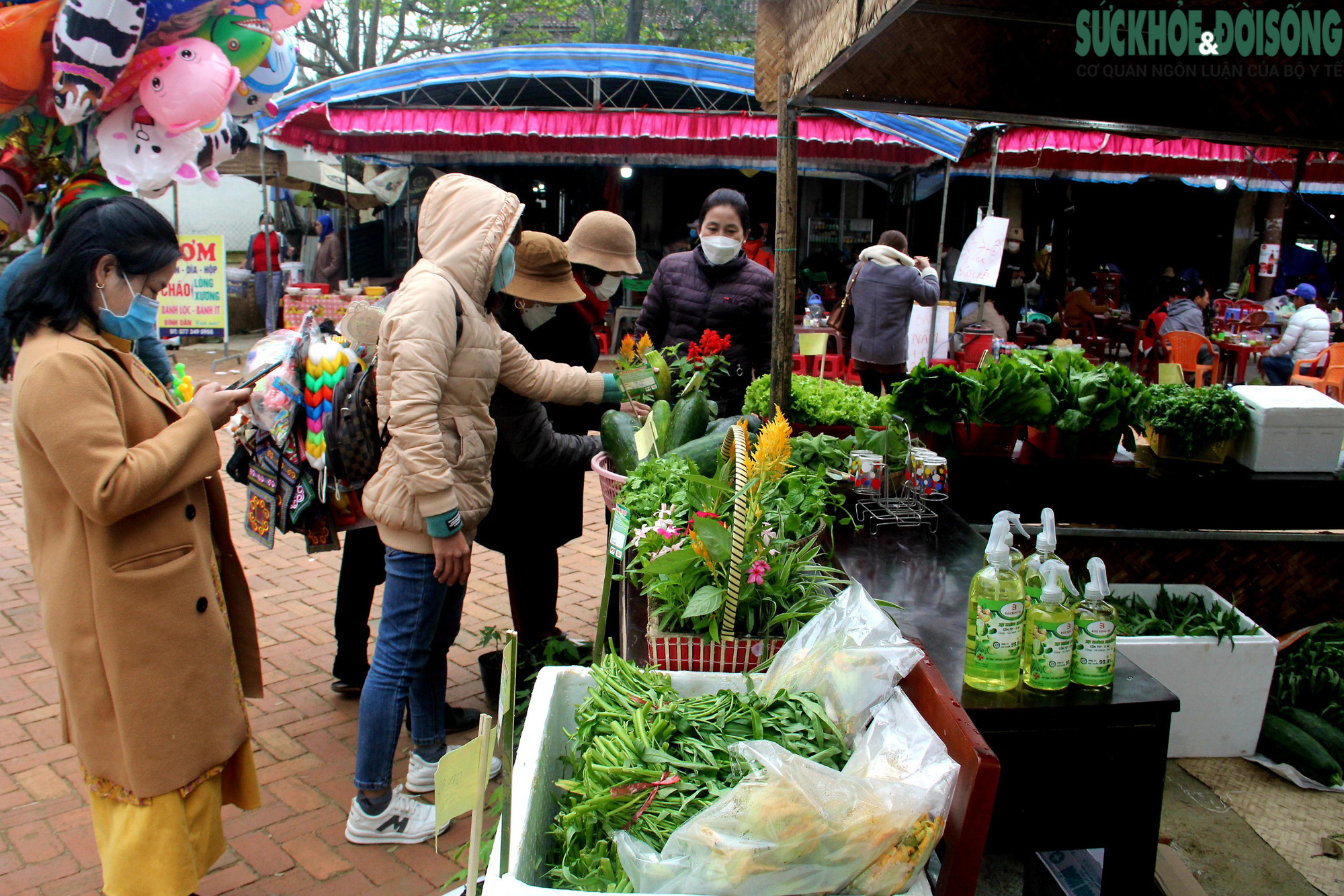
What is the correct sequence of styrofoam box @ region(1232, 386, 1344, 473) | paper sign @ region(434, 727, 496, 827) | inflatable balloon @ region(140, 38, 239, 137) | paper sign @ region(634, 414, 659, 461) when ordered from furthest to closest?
inflatable balloon @ region(140, 38, 239, 137), styrofoam box @ region(1232, 386, 1344, 473), paper sign @ region(634, 414, 659, 461), paper sign @ region(434, 727, 496, 827)

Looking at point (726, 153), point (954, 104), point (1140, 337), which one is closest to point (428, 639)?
point (954, 104)

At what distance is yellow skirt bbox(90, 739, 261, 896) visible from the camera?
227 centimetres

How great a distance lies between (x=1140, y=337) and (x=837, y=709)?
11.5m

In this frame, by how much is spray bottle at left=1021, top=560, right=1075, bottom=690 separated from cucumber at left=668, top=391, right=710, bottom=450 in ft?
4.33

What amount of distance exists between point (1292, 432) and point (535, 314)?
303 centimetres

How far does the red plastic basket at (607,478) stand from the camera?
2850 millimetres

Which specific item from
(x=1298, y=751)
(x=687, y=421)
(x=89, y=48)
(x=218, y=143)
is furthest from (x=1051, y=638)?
(x=218, y=143)

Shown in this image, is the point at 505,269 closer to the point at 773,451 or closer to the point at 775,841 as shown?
the point at 773,451

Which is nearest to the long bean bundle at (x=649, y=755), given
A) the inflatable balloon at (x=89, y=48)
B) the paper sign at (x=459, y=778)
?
the paper sign at (x=459, y=778)

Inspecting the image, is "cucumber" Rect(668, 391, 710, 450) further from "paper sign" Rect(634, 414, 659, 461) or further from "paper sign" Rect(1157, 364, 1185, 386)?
"paper sign" Rect(1157, 364, 1185, 386)

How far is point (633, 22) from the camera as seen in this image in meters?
16.6

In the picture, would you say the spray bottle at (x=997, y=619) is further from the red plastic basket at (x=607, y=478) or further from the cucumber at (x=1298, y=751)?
the cucumber at (x=1298, y=751)

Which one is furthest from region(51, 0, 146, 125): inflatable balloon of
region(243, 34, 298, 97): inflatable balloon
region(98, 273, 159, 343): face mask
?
region(98, 273, 159, 343): face mask

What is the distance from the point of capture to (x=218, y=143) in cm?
529
